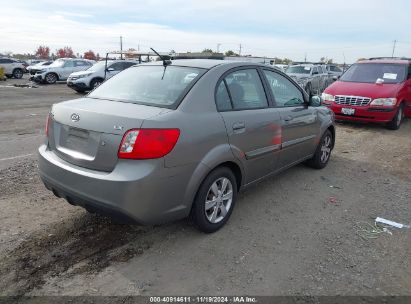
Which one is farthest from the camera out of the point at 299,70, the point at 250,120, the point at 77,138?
the point at 299,70

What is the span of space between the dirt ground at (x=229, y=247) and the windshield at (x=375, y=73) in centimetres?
544

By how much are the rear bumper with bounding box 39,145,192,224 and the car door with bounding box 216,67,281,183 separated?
2.57 ft

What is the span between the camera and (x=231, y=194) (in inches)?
148

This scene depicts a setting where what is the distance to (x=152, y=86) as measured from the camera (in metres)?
3.61

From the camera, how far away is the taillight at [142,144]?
2.85 meters

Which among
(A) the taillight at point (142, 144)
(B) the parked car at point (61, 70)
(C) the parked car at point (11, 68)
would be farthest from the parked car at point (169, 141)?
(C) the parked car at point (11, 68)

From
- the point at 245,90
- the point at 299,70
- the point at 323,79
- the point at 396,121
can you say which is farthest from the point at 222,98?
the point at 323,79

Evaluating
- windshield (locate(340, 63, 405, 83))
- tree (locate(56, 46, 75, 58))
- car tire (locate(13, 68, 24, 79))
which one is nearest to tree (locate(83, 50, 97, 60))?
tree (locate(56, 46, 75, 58))

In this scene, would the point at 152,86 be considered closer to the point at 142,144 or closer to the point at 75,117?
the point at 75,117

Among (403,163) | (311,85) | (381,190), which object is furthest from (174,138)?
(311,85)

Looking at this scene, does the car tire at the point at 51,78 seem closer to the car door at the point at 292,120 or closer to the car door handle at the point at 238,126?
the car door at the point at 292,120

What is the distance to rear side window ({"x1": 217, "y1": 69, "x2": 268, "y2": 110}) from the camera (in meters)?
3.75

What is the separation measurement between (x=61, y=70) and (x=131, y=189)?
74.6ft

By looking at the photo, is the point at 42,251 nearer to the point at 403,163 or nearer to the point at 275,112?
the point at 275,112
